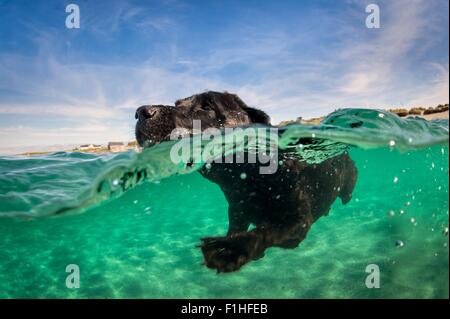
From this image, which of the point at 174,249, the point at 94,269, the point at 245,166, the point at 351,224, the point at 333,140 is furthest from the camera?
the point at 351,224

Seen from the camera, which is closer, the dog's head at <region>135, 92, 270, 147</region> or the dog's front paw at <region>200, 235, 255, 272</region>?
the dog's front paw at <region>200, 235, 255, 272</region>

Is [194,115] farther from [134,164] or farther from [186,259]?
[186,259]

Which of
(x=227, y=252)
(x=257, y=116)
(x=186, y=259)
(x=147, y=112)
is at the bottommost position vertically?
(x=186, y=259)

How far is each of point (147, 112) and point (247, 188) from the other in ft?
7.09

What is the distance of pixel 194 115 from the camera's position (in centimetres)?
510

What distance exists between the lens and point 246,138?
18.6 feet

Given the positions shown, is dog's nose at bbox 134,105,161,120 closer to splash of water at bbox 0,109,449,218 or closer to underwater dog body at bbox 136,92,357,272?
underwater dog body at bbox 136,92,357,272

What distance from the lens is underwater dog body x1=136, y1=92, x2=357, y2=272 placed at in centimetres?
402

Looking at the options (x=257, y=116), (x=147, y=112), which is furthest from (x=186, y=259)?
(x=147, y=112)

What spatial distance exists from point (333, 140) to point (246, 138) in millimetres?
2228

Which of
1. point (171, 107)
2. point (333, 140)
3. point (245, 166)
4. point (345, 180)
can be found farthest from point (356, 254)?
point (171, 107)

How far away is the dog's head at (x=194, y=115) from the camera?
14.8 ft

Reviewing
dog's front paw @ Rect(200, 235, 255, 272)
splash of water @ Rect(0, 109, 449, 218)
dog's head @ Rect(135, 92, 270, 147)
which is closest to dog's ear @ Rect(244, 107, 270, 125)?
dog's head @ Rect(135, 92, 270, 147)

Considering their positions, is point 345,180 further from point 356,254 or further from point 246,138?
point 246,138
